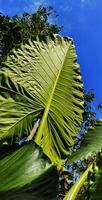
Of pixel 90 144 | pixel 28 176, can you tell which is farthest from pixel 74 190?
pixel 90 144

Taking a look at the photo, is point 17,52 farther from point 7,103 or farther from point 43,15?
point 43,15

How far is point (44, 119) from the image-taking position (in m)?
3.15

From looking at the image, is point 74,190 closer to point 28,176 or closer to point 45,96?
point 28,176

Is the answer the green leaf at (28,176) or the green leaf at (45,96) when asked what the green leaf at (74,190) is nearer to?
the green leaf at (28,176)

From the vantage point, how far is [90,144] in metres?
2.97

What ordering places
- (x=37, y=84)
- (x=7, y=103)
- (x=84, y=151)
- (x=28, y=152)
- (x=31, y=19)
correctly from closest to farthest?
(x=28, y=152)
(x=84, y=151)
(x=7, y=103)
(x=37, y=84)
(x=31, y=19)

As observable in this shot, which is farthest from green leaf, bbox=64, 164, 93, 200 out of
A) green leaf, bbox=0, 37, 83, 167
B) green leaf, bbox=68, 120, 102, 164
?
green leaf, bbox=0, 37, 83, 167

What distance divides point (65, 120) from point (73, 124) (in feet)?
0.22

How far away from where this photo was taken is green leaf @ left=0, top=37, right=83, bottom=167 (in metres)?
3.17

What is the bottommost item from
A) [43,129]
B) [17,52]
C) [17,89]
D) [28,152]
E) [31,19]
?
[28,152]

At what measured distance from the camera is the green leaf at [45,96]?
3.17 m

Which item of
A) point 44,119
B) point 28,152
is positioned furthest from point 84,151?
point 28,152

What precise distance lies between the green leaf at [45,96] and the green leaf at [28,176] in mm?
1022

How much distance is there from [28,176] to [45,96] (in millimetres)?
1418
